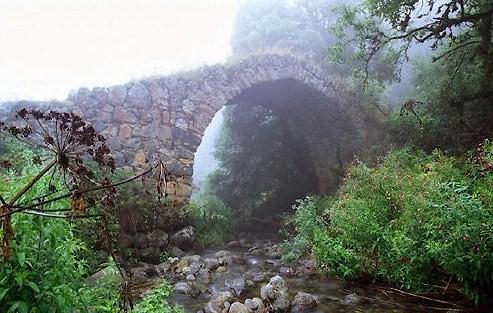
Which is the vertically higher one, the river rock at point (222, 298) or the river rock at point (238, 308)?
the river rock at point (238, 308)

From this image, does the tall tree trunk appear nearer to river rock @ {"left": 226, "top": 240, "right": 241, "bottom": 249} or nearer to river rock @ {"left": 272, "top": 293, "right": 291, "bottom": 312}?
river rock @ {"left": 272, "top": 293, "right": 291, "bottom": 312}

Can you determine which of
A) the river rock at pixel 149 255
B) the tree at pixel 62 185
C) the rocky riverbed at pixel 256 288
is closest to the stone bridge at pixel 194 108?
the river rock at pixel 149 255

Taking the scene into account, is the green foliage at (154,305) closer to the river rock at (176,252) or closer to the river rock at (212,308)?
the river rock at (212,308)

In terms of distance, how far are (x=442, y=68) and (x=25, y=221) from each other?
481 inches

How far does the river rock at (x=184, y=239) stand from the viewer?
9.08 metres

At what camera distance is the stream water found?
4.55 meters

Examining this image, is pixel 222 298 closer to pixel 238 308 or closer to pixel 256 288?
pixel 238 308

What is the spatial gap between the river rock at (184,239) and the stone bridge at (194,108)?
0.87 metres

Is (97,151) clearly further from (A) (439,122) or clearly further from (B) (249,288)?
(A) (439,122)

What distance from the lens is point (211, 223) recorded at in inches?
441

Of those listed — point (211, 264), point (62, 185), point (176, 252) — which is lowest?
point (176, 252)

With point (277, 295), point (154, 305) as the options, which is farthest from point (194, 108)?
point (154, 305)

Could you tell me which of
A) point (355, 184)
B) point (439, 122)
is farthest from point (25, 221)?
point (439, 122)

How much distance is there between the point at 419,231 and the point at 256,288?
2.79 meters
